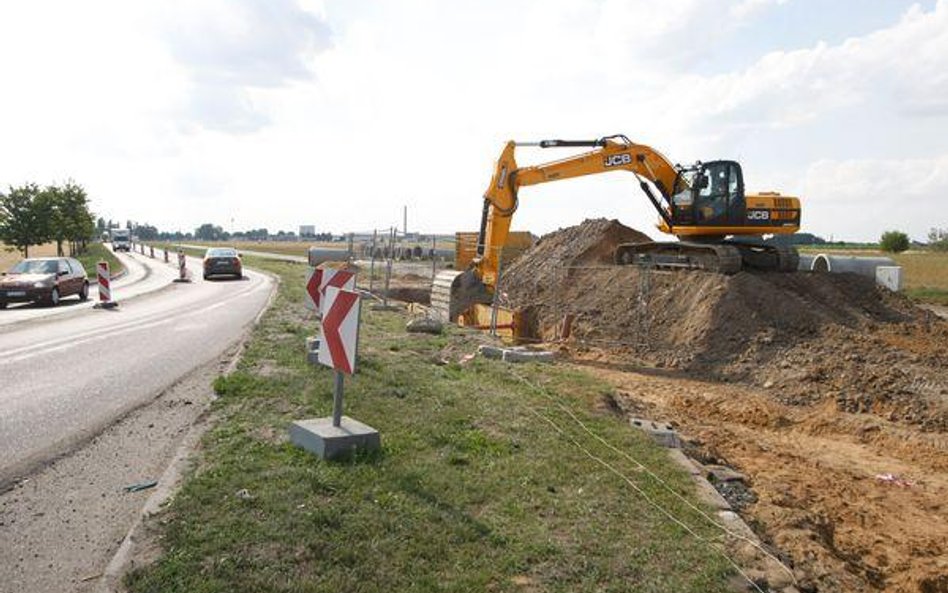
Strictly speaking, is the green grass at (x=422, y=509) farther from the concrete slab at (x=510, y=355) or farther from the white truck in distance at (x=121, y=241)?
the white truck in distance at (x=121, y=241)

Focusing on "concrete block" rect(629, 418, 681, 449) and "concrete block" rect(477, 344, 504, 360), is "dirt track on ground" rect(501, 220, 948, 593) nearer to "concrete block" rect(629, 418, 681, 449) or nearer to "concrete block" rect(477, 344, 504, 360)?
"concrete block" rect(629, 418, 681, 449)

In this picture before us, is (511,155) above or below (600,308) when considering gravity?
above

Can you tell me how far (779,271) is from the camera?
18.5 metres

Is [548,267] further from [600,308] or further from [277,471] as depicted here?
[277,471]

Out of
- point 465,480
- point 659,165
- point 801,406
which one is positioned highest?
point 659,165

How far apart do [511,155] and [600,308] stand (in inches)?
182

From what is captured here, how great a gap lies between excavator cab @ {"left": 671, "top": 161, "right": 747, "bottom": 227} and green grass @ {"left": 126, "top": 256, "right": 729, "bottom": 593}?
10.5 metres

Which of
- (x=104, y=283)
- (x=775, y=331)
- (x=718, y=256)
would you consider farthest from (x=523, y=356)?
(x=104, y=283)

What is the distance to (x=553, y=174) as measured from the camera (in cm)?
1905

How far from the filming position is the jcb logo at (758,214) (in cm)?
1744

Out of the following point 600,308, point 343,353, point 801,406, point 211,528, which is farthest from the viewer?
point 600,308

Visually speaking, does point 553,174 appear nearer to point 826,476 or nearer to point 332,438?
point 826,476

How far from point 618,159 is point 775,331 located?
615 centimetres

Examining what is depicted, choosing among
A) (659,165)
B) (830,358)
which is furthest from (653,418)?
(659,165)
